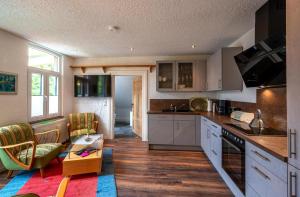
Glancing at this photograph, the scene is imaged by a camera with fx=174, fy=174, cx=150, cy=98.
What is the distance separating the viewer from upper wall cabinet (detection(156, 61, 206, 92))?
4.24 metres

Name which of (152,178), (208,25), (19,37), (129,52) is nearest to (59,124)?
(19,37)

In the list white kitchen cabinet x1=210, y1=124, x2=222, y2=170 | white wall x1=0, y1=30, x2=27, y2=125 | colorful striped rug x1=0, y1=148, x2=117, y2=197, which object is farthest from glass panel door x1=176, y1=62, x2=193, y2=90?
white wall x1=0, y1=30, x2=27, y2=125

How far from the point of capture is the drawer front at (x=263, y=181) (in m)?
1.29

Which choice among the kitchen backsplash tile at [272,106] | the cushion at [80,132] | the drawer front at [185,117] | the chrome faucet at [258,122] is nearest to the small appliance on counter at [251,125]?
the chrome faucet at [258,122]

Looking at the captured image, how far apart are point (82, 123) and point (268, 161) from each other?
164 inches

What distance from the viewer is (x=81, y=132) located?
425cm

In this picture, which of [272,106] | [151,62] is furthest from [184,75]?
[272,106]

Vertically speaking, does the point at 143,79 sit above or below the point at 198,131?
above

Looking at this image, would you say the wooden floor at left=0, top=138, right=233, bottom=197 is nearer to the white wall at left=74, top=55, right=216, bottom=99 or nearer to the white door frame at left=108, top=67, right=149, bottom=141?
the white door frame at left=108, top=67, right=149, bottom=141

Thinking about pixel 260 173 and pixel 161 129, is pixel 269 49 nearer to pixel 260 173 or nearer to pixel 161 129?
pixel 260 173

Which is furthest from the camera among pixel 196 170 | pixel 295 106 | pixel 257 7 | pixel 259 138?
pixel 196 170

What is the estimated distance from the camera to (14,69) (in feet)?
10.2

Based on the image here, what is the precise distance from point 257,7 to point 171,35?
4.44ft

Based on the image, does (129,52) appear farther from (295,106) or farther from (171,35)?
(295,106)
